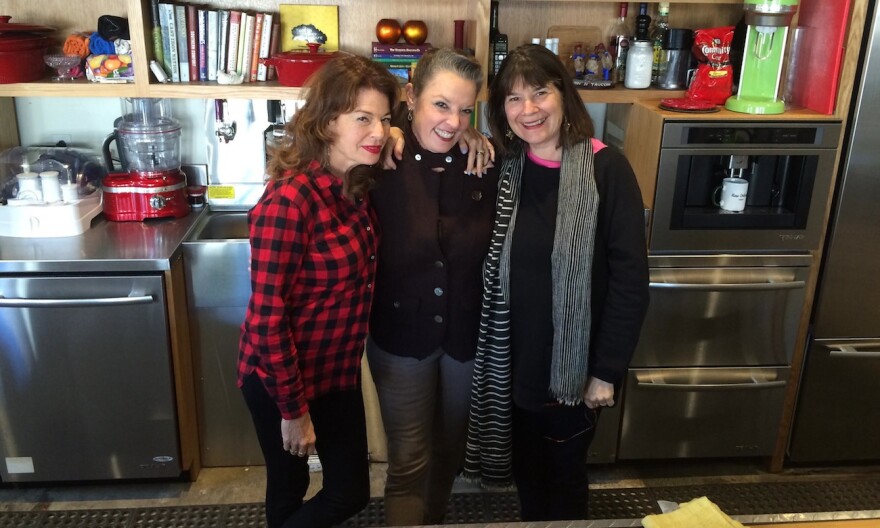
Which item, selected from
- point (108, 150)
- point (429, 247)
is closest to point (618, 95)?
point (429, 247)

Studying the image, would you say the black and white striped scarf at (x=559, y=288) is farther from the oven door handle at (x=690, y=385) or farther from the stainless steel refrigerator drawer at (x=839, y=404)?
the stainless steel refrigerator drawer at (x=839, y=404)

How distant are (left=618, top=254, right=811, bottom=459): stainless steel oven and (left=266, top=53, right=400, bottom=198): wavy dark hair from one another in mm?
1174

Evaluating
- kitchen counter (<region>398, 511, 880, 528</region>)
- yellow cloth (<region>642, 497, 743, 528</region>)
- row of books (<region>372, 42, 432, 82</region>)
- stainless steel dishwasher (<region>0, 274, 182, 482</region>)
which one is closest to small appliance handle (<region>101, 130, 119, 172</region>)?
stainless steel dishwasher (<region>0, 274, 182, 482</region>)

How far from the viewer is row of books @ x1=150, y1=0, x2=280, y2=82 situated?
7.80 ft

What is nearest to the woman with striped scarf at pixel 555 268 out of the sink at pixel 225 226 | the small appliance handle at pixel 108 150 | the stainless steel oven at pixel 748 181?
the stainless steel oven at pixel 748 181

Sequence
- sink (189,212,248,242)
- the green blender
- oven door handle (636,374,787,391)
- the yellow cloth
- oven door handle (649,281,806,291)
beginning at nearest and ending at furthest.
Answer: the yellow cloth < the green blender < oven door handle (649,281,806,291) < oven door handle (636,374,787,391) < sink (189,212,248,242)

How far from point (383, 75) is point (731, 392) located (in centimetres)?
165

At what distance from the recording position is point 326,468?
1.78 metres

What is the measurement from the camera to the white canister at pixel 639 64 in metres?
2.48

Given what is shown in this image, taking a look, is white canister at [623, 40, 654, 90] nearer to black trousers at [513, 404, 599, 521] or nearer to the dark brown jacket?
the dark brown jacket

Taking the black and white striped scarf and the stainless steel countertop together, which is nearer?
the black and white striped scarf

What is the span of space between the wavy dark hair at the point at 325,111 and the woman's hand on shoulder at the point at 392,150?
0.09 m

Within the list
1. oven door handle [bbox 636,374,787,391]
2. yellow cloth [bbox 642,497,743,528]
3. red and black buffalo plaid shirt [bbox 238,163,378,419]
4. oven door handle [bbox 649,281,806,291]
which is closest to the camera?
yellow cloth [bbox 642,497,743,528]

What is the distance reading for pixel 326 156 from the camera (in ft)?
5.15
